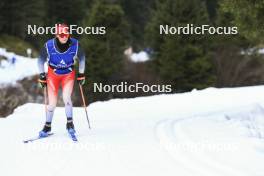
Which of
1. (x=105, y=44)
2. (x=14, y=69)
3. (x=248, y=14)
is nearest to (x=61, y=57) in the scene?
(x=248, y=14)

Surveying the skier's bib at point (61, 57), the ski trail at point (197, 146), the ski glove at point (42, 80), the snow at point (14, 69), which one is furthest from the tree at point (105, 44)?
the skier's bib at point (61, 57)

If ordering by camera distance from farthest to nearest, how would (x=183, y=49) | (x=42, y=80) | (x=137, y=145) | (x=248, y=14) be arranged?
(x=183, y=49)
(x=248, y=14)
(x=42, y=80)
(x=137, y=145)

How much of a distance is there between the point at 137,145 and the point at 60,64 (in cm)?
197

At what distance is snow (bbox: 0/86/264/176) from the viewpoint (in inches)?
251

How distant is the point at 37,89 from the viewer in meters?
29.5

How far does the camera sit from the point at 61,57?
8492mm

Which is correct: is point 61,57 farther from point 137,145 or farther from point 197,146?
point 197,146

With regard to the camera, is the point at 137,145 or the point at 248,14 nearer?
the point at 137,145

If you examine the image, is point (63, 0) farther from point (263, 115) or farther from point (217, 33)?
point (263, 115)

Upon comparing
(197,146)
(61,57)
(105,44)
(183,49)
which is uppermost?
(105,44)

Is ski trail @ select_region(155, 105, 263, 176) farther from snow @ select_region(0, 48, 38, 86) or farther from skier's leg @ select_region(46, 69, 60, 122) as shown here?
snow @ select_region(0, 48, 38, 86)

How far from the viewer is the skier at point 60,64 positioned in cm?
844

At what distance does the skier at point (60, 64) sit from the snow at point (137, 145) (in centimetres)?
67

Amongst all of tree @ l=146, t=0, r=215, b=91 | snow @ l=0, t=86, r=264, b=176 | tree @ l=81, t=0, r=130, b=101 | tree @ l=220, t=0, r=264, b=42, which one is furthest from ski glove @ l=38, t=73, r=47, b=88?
tree @ l=146, t=0, r=215, b=91
